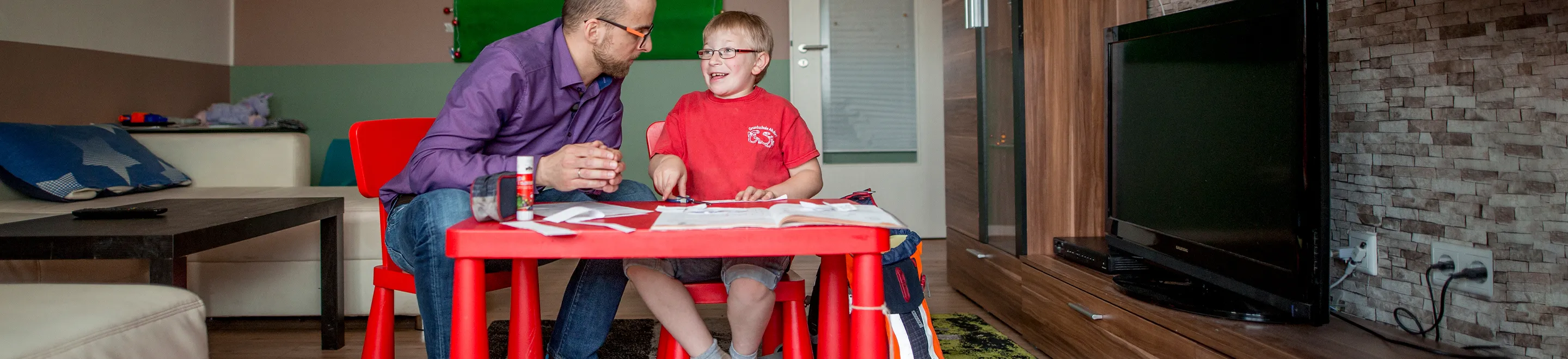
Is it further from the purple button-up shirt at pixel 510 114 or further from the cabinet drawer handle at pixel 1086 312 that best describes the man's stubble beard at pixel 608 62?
the cabinet drawer handle at pixel 1086 312

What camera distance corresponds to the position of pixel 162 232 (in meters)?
1.39

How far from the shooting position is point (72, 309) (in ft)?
3.08

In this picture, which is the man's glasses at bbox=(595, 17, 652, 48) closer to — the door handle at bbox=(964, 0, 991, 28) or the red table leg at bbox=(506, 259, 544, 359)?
the red table leg at bbox=(506, 259, 544, 359)

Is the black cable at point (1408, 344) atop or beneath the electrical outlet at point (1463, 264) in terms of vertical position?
beneath

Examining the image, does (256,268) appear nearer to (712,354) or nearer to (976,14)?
(712,354)

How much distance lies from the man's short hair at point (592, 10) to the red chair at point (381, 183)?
1.48 feet

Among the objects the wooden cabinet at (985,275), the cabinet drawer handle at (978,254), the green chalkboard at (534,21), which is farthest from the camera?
the green chalkboard at (534,21)

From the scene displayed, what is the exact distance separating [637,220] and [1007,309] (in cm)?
149

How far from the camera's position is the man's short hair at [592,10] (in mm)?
1523

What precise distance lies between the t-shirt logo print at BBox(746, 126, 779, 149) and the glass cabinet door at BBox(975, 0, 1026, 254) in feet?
2.69

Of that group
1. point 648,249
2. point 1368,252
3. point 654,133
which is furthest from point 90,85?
point 1368,252

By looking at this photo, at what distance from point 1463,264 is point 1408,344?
15 centimetres

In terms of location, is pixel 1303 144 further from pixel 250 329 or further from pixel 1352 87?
pixel 250 329

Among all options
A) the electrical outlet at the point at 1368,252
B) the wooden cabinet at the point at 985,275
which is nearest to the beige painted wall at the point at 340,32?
the wooden cabinet at the point at 985,275
